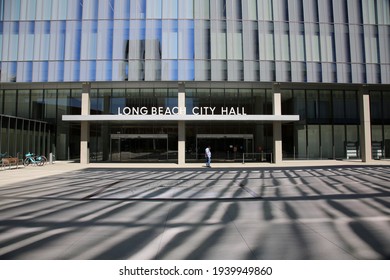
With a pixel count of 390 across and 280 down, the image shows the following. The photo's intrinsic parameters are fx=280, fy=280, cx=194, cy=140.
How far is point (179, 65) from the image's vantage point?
1025 inches

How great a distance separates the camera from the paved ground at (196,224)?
4898 millimetres

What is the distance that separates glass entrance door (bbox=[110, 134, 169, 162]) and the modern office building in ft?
0.35

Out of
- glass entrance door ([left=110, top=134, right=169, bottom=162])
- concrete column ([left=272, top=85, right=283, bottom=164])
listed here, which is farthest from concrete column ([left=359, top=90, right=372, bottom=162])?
glass entrance door ([left=110, top=134, right=169, bottom=162])

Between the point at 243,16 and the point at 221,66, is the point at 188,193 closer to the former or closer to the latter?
the point at 221,66

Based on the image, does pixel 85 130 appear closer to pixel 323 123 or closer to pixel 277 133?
pixel 277 133

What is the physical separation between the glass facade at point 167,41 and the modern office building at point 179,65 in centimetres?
10

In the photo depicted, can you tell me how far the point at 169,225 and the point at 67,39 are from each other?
84.3 feet

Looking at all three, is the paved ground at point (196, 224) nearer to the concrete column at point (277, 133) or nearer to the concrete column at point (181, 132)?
the concrete column at point (181, 132)

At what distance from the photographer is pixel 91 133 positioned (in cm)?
2897

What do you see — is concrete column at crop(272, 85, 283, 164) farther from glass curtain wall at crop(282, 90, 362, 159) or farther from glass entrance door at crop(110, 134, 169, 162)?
glass entrance door at crop(110, 134, 169, 162)

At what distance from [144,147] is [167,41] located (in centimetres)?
1112

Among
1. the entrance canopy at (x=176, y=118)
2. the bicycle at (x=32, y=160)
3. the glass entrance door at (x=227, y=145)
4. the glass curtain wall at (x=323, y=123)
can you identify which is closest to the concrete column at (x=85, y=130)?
the entrance canopy at (x=176, y=118)
